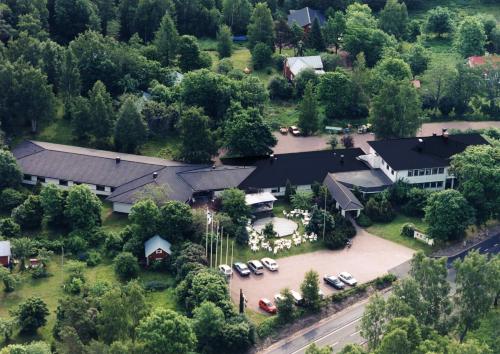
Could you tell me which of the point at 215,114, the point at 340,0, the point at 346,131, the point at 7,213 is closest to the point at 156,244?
the point at 7,213

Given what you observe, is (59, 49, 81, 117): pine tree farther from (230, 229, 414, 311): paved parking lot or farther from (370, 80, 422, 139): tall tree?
(230, 229, 414, 311): paved parking lot

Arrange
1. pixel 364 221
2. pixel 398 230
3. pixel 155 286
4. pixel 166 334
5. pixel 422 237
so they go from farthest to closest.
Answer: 1. pixel 364 221
2. pixel 398 230
3. pixel 422 237
4. pixel 155 286
5. pixel 166 334

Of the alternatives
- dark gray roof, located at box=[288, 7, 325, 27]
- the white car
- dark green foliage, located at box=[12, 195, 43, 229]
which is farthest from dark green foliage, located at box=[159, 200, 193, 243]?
dark gray roof, located at box=[288, 7, 325, 27]

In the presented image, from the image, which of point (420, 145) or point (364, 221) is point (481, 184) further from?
point (364, 221)

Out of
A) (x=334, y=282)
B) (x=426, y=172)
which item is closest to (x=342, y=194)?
(x=426, y=172)

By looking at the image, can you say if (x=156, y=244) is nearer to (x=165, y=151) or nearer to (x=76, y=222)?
(x=76, y=222)

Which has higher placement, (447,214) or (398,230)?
(447,214)

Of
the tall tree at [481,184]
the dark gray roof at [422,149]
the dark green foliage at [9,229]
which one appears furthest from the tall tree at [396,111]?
A: the dark green foliage at [9,229]
